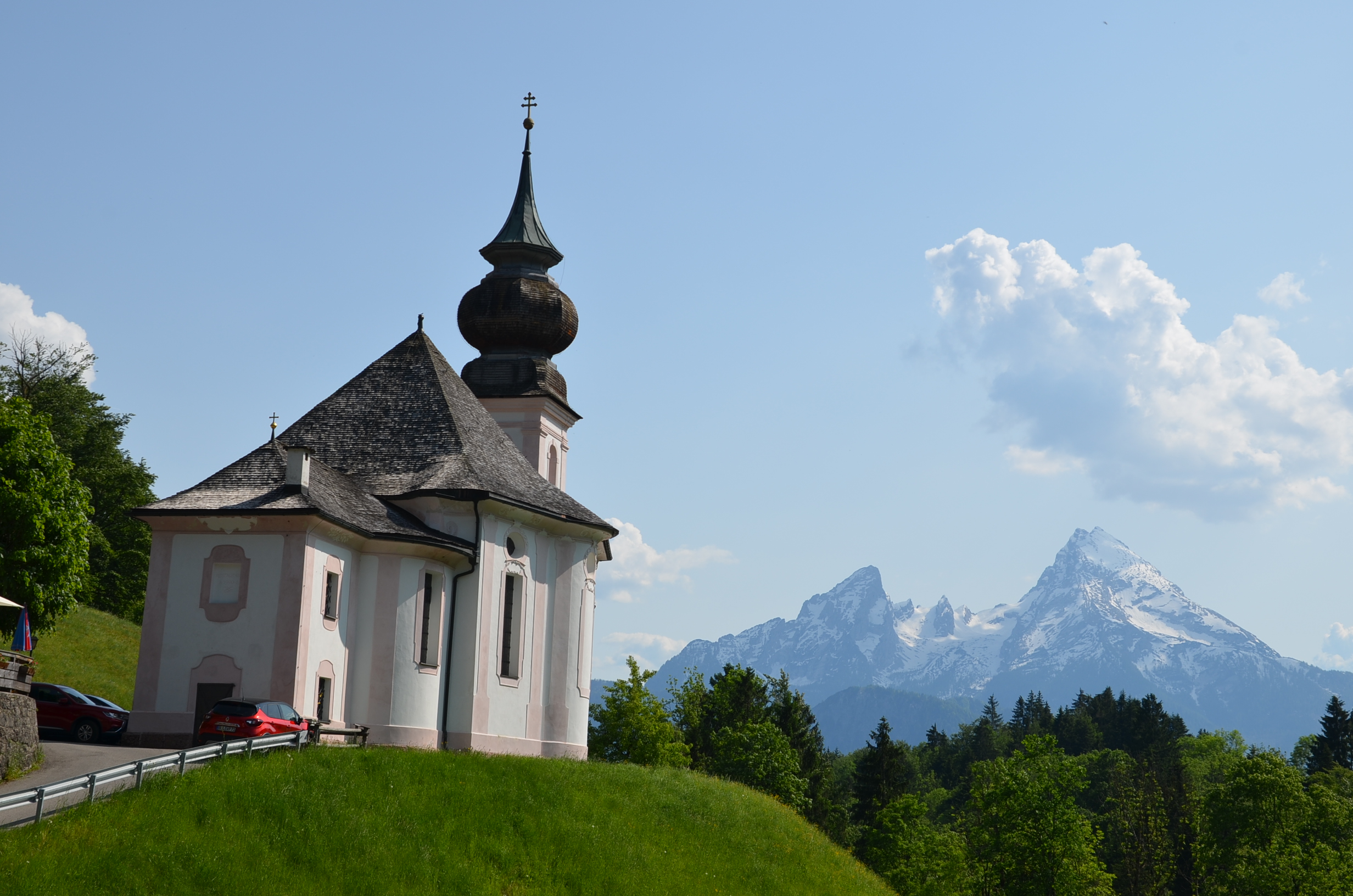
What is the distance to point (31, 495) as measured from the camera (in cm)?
3925

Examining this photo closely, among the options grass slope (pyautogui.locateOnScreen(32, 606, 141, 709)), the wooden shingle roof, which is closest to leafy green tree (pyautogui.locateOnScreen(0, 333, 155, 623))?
grass slope (pyautogui.locateOnScreen(32, 606, 141, 709))

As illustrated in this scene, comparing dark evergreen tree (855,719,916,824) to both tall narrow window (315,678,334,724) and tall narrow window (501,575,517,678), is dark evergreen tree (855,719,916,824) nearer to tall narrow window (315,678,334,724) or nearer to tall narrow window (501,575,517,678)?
tall narrow window (501,575,517,678)

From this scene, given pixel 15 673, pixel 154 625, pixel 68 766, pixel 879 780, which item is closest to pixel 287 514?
pixel 154 625

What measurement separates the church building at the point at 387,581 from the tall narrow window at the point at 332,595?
0.04 metres

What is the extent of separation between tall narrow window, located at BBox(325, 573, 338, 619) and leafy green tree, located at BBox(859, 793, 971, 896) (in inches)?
1560

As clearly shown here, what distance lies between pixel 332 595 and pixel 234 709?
578 centimetres

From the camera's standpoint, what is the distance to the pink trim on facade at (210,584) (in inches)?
1260

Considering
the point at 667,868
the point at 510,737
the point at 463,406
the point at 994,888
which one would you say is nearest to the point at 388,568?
the point at 510,737

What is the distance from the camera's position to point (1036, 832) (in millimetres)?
61438

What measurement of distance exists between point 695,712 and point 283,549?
5876 cm

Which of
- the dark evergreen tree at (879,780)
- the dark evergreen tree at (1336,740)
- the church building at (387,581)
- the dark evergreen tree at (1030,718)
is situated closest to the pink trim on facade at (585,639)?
the church building at (387,581)

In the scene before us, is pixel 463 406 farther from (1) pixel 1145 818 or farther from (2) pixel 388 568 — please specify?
(1) pixel 1145 818

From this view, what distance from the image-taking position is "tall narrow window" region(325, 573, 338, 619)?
3322cm

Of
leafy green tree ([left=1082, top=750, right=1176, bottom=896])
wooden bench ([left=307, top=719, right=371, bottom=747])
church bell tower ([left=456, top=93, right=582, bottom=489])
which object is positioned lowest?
leafy green tree ([left=1082, top=750, right=1176, bottom=896])
